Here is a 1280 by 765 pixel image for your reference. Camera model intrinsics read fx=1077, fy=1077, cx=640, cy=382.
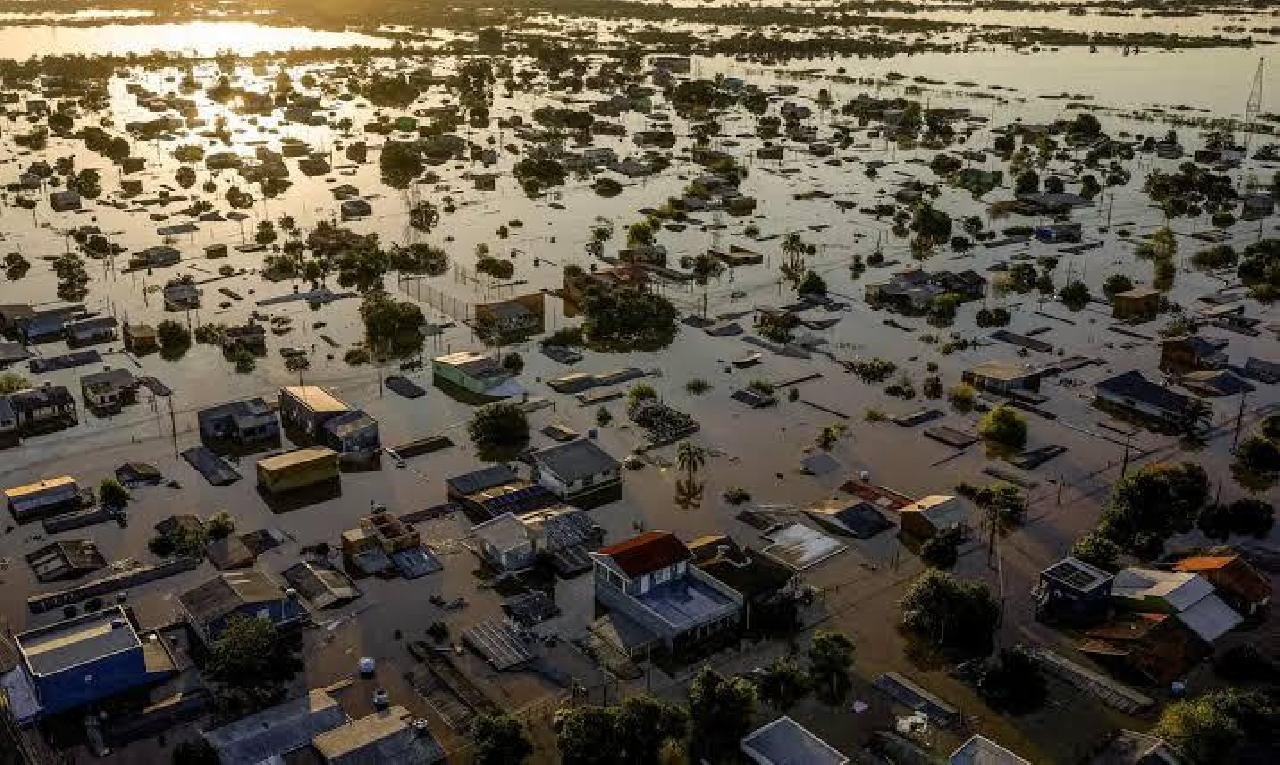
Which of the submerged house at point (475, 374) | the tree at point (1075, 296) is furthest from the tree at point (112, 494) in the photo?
the tree at point (1075, 296)

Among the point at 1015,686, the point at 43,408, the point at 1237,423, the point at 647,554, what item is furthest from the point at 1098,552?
the point at 43,408

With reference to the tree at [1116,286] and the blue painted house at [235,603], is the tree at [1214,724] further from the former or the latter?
the tree at [1116,286]

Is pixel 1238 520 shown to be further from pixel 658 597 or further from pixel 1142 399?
pixel 658 597

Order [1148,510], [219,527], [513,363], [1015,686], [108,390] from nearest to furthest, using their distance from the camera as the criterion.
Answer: [1015,686] < [219,527] < [1148,510] < [108,390] < [513,363]

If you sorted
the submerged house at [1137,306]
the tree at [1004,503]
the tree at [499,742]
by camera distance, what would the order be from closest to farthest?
1. the tree at [499,742]
2. the tree at [1004,503]
3. the submerged house at [1137,306]

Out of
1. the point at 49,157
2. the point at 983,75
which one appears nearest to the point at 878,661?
the point at 49,157

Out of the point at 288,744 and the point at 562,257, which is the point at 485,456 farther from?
the point at 562,257
